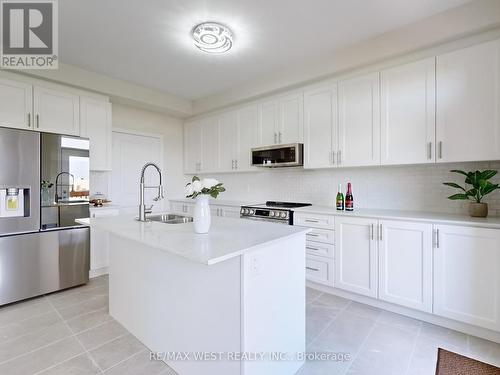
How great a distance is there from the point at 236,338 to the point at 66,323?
1.85 meters

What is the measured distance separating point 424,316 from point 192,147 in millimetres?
4209

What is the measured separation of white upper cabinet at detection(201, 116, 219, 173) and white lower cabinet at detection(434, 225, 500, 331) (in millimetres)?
3322

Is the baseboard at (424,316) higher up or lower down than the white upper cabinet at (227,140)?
lower down

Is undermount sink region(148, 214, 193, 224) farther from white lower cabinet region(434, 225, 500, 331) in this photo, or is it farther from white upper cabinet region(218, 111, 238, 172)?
white lower cabinet region(434, 225, 500, 331)

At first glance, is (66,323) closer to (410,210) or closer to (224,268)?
(224,268)

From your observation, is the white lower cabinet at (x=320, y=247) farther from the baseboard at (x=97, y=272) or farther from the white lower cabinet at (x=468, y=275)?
the baseboard at (x=97, y=272)

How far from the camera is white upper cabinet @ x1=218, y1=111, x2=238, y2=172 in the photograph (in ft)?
13.7

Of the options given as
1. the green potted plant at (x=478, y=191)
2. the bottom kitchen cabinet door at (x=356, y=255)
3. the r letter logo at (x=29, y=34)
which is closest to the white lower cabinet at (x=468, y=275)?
the green potted plant at (x=478, y=191)

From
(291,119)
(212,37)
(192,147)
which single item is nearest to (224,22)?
(212,37)

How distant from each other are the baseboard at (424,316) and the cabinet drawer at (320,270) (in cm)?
11

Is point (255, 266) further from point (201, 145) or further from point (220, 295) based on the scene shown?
point (201, 145)

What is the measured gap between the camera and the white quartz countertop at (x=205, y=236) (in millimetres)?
1253

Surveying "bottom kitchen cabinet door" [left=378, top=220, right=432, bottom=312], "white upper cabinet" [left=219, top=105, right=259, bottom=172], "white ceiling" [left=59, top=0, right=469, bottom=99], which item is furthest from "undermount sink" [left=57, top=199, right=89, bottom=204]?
"bottom kitchen cabinet door" [left=378, top=220, right=432, bottom=312]

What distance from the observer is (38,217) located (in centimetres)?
273
